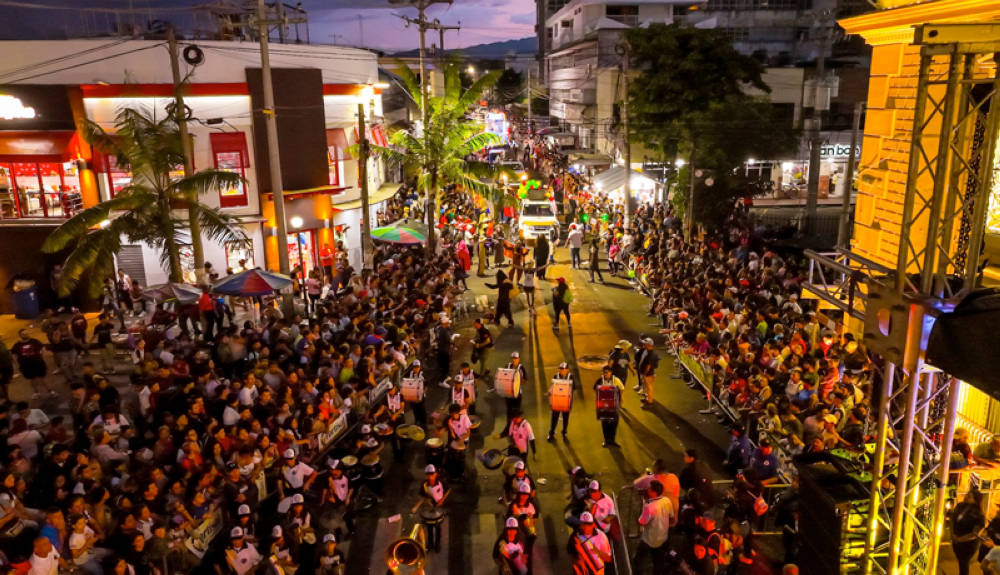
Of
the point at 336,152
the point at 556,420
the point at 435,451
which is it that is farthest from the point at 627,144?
the point at 435,451

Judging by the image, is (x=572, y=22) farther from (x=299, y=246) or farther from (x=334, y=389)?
(x=334, y=389)

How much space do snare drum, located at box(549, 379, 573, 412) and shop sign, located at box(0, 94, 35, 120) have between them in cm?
1692

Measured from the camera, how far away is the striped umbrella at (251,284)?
14.7m

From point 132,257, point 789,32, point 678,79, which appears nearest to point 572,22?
point 789,32

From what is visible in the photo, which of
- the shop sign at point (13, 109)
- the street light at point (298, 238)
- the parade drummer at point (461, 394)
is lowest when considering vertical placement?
the parade drummer at point (461, 394)

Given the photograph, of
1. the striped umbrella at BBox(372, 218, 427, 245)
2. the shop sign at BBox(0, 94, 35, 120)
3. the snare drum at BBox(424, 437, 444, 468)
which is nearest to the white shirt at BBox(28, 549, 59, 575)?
the snare drum at BBox(424, 437, 444, 468)

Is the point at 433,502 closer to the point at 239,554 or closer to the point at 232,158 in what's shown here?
the point at 239,554

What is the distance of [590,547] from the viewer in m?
7.90

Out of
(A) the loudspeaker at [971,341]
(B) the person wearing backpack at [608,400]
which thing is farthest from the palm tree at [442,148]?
(A) the loudspeaker at [971,341]

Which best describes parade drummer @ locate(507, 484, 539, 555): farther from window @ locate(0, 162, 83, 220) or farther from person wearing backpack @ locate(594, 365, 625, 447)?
window @ locate(0, 162, 83, 220)

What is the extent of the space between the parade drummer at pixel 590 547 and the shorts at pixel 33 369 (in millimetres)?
10696

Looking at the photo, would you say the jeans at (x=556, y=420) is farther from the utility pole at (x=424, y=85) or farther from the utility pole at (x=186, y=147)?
the utility pole at (x=424, y=85)

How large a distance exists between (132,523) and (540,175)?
39704 millimetres

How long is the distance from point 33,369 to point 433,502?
8594mm
